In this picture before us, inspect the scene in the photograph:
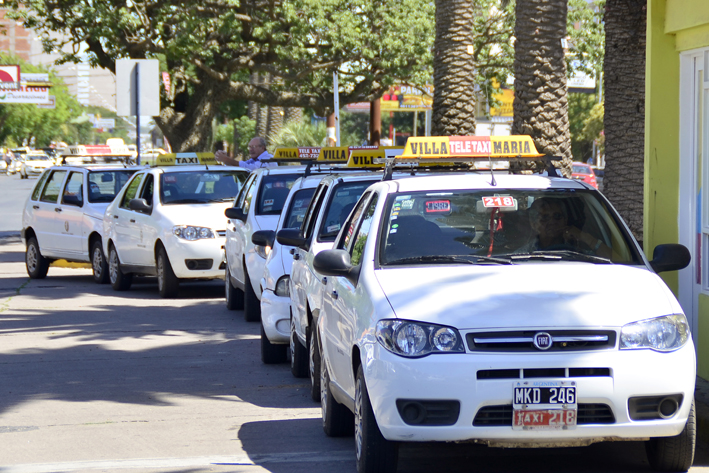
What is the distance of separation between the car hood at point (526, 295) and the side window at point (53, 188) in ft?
42.2

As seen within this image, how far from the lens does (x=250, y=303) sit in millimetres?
11648

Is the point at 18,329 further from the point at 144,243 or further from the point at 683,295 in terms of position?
the point at 683,295

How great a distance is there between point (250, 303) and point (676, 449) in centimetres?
707

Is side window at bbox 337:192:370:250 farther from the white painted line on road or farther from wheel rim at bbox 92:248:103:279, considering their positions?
wheel rim at bbox 92:248:103:279

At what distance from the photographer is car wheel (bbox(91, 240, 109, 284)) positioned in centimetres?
1616

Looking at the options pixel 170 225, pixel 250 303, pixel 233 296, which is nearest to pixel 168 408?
pixel 250 303

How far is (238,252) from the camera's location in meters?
12.0

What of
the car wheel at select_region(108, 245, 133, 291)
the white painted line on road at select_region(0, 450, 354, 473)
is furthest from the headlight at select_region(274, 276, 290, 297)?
the car wheel at select_region(108, 245, 133, 291)

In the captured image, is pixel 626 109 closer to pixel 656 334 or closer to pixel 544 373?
pixel 656 334

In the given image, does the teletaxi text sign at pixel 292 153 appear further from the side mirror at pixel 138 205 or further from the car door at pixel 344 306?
the car door at pixel 344 306

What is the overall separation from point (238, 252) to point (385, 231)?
20.7 feet

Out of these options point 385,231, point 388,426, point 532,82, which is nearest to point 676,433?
point 388,426

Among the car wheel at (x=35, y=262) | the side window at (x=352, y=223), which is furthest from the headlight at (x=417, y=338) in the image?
the car wheel at (x=35, y=262)

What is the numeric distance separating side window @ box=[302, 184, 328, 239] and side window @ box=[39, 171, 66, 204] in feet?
31.4
